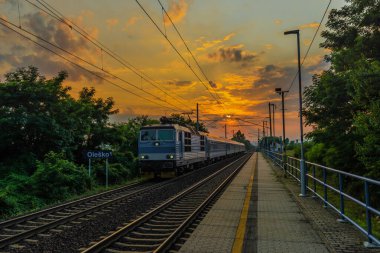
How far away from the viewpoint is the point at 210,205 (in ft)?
39.8

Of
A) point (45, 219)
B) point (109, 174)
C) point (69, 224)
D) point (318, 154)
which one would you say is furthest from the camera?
point (318, 154)

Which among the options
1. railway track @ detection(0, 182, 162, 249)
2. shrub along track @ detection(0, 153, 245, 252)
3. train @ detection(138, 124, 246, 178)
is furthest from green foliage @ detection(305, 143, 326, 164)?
railway track @ detection(0, 182, 162, 249)

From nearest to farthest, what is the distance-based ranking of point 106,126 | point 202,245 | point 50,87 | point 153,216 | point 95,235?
point 202,245 < point 95,235 < point 153,216 < point 50,87 < point 106,126

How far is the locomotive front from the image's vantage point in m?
21.7

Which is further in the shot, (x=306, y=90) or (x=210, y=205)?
(x=306, y=90)

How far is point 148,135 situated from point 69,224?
13.2m

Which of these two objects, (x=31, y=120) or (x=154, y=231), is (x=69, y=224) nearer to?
(x=154, y=231)

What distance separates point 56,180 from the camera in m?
16.8

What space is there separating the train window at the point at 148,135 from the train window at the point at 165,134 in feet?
1.08

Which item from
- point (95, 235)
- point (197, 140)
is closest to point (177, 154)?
point (197, 140)

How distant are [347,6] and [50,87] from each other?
18.0 meters

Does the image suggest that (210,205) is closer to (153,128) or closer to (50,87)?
(153,128)

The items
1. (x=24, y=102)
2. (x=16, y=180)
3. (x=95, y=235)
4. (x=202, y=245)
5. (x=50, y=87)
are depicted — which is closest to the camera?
(x=202, y=245)


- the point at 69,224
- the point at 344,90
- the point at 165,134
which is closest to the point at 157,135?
the point at 165,134
